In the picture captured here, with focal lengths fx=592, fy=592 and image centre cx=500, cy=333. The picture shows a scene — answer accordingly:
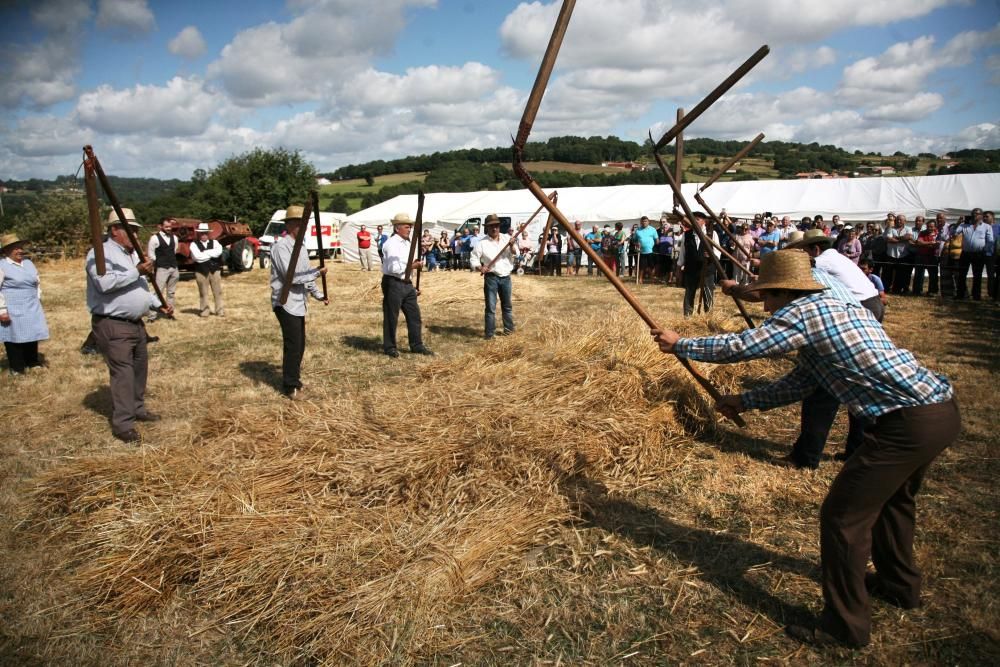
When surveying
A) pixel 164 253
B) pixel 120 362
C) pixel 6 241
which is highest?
pixel 6 241

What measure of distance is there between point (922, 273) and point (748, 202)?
25.3ft

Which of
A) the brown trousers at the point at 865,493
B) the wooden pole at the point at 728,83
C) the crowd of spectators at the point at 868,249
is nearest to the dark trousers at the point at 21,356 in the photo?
the crowd of spectators at the point at 868,249

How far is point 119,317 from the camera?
5.05m

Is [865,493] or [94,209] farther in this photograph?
[94,209]

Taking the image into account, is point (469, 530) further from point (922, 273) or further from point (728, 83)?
point (922, 273)

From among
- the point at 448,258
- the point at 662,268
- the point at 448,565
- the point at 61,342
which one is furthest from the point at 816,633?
the point at 448,258

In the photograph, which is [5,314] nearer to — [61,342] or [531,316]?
[61,342]

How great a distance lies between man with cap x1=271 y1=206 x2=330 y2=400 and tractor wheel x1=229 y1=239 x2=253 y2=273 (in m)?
15.5

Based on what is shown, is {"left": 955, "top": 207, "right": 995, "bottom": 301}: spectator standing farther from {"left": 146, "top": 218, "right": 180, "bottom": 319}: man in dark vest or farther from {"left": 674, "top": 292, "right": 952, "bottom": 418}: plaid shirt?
{"left": 146, "top": 218, "right": 180, "bottom": 319}: man in dark vest

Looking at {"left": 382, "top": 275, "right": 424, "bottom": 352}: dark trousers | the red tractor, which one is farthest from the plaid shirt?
the red tractor

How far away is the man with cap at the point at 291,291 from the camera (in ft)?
19.7

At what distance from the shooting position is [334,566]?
3.01m

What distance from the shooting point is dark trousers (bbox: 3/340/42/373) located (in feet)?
23.5

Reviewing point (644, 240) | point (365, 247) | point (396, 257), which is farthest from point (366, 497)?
point (365, 247)
